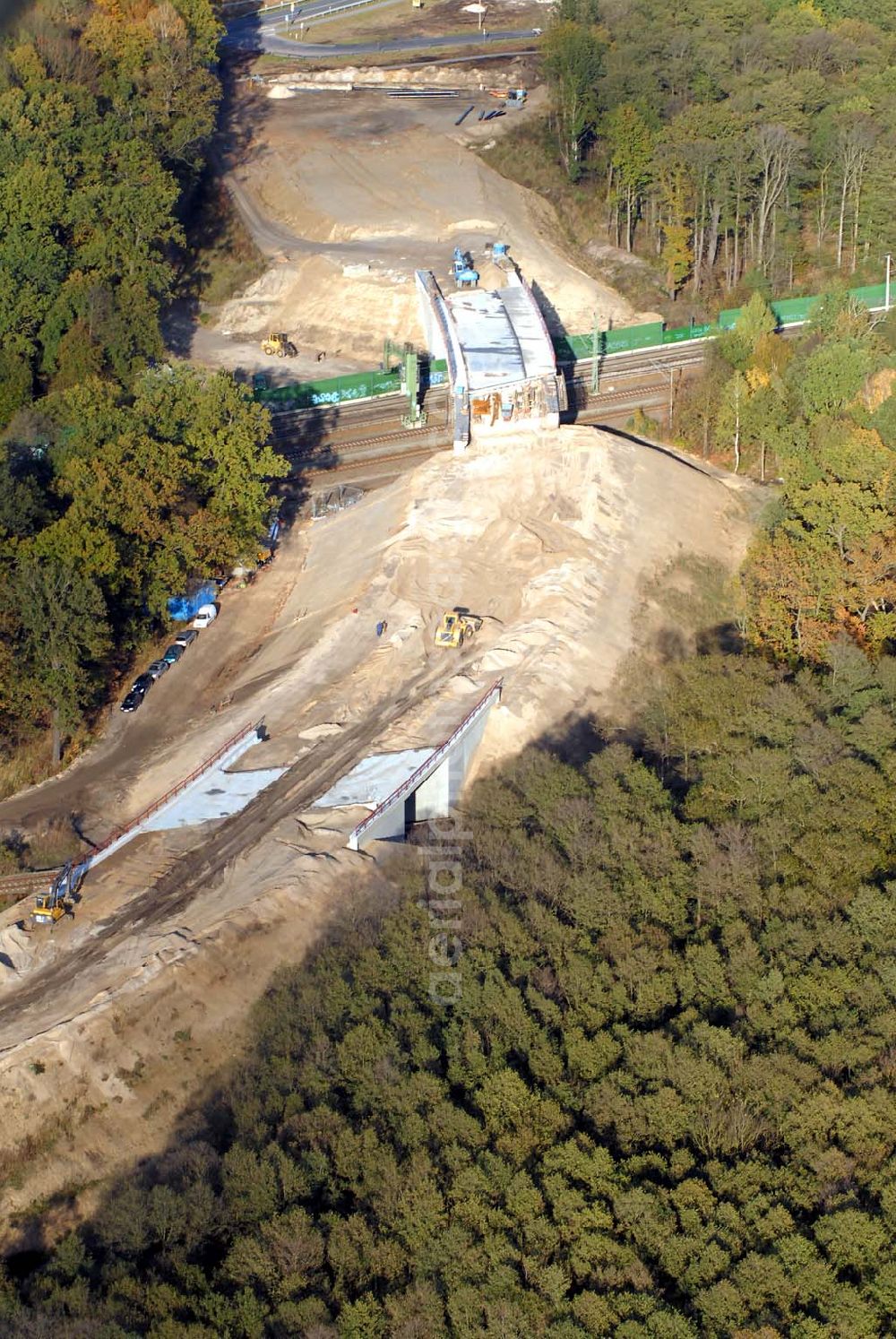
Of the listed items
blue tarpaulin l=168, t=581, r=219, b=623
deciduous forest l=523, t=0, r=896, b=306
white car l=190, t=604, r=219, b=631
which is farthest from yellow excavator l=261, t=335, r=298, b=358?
white car l=190, t=604, r=219, b=631

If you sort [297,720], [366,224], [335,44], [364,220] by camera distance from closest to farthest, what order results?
[297,720] → [366,224] → [364,220] → [335,44]

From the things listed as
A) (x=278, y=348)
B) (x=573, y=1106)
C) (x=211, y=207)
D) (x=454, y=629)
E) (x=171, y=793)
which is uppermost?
(x=211, y=207)

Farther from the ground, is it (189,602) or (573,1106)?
(189,602)

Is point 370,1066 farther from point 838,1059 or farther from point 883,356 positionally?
point 883,356

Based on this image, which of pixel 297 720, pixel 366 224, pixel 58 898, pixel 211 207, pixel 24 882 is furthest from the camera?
pixel 211 207

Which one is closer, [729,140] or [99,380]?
[99,380]

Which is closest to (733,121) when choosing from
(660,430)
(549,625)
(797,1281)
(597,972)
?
(660,430)

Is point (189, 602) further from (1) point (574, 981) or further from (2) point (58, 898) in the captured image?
(1) point (574, 981)

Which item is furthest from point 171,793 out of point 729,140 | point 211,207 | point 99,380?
point 729,140
